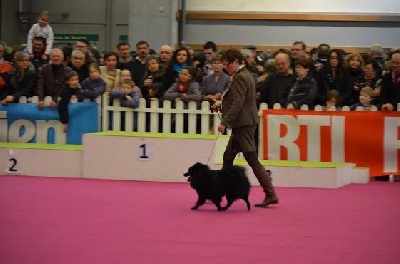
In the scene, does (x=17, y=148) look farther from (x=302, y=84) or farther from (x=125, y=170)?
(x=302, y=84)

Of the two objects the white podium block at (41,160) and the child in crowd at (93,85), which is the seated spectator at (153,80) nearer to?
the child in crowd at (93,85)

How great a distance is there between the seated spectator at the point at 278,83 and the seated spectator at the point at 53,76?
2723 mm

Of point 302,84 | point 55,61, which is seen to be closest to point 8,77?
point 55,61

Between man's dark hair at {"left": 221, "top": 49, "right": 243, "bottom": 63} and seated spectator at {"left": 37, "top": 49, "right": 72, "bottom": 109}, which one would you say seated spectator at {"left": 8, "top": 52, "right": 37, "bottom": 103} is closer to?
seated spectator at {"left": 37, "top": 49, "right": 72, "bottom": 109}

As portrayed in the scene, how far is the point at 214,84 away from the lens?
509 inches

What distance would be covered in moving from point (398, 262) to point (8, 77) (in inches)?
324

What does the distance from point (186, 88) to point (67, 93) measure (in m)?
1.63

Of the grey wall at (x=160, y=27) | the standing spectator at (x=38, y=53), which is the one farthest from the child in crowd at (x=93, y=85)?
the grey wall at (x=160, y=27)

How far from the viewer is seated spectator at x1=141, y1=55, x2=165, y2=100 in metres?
13.3

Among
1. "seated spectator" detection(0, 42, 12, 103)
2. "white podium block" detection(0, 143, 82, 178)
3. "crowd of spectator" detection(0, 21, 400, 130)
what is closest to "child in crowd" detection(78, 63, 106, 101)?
"crowd of spectator" detection(0, 21, 400, 130)

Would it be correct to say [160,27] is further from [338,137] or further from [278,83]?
[338,137]

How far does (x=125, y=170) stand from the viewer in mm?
12438

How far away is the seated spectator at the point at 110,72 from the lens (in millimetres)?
13633

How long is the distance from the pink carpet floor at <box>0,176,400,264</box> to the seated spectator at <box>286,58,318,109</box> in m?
1.50
